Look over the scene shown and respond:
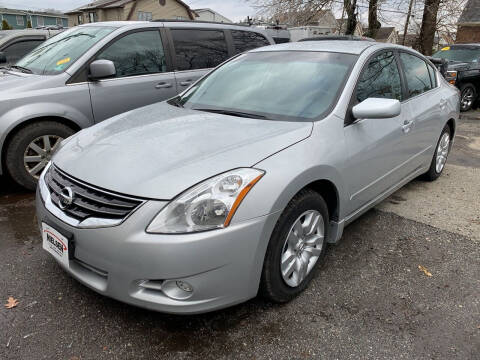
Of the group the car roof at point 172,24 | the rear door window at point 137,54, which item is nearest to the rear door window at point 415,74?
the car roof at point 172,24

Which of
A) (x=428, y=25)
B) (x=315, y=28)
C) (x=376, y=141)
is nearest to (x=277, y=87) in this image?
(x=376, y=141)

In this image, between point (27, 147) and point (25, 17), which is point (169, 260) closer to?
point (27, 147)

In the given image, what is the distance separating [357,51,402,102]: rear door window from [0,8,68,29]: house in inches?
2194

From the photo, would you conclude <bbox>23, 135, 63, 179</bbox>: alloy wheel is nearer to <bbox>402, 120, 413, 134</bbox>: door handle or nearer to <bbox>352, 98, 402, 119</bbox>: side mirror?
<bbox>352, 98, 402, 119</bbox>: side mirror

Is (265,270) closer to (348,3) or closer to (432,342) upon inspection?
(432,342)

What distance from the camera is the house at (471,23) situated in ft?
89.9

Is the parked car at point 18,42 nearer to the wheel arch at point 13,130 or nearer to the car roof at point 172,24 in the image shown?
the car roof at point 172,24

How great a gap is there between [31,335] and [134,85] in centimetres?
303

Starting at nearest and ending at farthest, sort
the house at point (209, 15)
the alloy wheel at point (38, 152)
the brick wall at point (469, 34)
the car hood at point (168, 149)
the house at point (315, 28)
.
→ the car hood at point (168, 149), the alloy wheel at point (38, 152), the house at point (315, 28), the brick wall at point (469, 34), the house at point (209, 15)

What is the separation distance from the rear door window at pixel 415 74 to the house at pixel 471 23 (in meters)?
27.9

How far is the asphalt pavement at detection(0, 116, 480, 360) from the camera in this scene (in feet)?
6.97

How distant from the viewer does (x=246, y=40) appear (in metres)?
5.73

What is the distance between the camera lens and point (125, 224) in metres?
1.93

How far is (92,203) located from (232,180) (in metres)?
0.74
